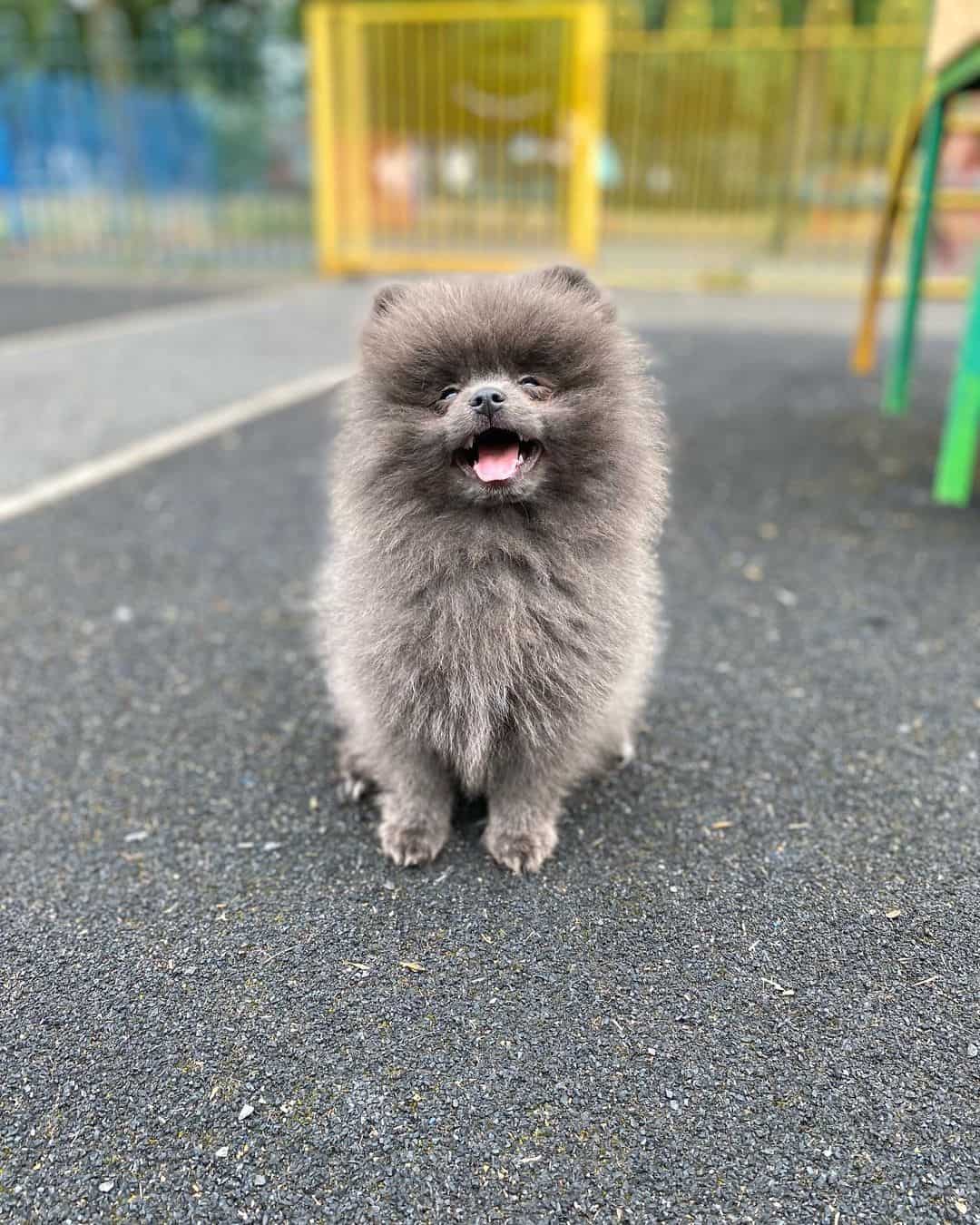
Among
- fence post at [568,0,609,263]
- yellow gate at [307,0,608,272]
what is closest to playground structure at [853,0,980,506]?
fence post at [568,0,609,263]

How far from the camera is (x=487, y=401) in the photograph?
1715 millimetres

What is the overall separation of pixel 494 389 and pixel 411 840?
1.02 metres

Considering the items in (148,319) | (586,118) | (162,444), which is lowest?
(162,444)

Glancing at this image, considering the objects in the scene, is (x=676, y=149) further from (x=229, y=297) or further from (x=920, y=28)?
(x=229, y=297)

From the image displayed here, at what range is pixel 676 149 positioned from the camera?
11.6 meters

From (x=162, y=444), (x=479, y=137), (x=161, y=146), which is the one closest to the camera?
(x=162, y=444)

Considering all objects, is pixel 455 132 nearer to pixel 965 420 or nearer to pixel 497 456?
pixel 965 420

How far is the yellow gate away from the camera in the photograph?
10.1m

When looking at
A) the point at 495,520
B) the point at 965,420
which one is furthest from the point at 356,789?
the point at 965,420

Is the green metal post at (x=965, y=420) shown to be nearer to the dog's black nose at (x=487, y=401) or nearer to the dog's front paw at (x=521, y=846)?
the dog's front paw at (x=521, y=846)

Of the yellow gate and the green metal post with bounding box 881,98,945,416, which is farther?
the yellow gate

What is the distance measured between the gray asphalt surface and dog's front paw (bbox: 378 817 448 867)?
36 millimetres

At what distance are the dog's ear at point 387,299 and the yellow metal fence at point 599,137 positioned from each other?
9140 millimetres

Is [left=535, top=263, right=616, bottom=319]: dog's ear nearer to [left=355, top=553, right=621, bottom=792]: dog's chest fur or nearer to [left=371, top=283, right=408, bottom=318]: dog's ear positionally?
[left=371, top=283, right=408, bottom=318]: dog's ear
